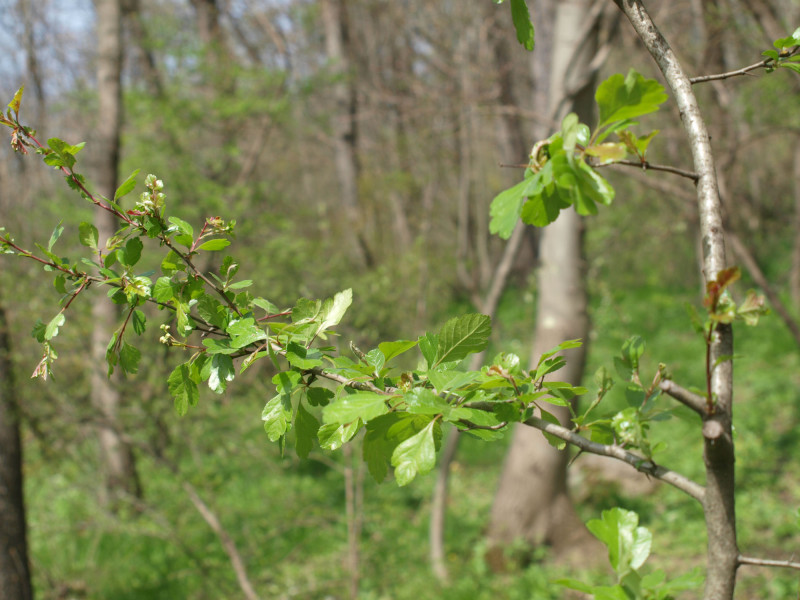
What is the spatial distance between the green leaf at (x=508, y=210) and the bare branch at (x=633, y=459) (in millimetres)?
289

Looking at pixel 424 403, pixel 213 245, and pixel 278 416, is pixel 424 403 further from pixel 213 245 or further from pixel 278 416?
pixel 213 245

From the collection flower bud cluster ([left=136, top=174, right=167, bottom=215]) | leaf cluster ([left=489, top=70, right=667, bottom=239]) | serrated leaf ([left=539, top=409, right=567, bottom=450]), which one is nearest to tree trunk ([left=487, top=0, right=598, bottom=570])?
serrated leaf ([left=539, top=409, right=567, bottom=450])

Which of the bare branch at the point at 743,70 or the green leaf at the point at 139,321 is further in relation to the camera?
the green leaf at the point at 139,321

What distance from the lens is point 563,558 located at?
5.09 metres

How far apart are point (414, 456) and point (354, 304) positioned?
498 cm

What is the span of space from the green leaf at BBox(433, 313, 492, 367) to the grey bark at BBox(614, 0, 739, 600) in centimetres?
33

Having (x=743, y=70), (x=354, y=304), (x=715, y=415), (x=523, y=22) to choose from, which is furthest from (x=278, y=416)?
(x=354, y=304)

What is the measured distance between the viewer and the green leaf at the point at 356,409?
0.82 metres

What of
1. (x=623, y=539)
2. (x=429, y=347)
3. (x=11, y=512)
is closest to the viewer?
(x=623, y=539)

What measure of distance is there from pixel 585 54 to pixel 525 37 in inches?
146

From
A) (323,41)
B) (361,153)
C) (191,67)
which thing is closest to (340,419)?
(191,67)

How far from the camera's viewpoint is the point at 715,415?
2.61 feet

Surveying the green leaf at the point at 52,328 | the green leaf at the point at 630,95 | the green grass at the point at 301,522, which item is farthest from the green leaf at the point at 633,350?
the green grass at the point at 301,522

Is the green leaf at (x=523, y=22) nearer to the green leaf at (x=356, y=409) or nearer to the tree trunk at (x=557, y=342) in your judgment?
the green leaf at (x=356, y=409)
